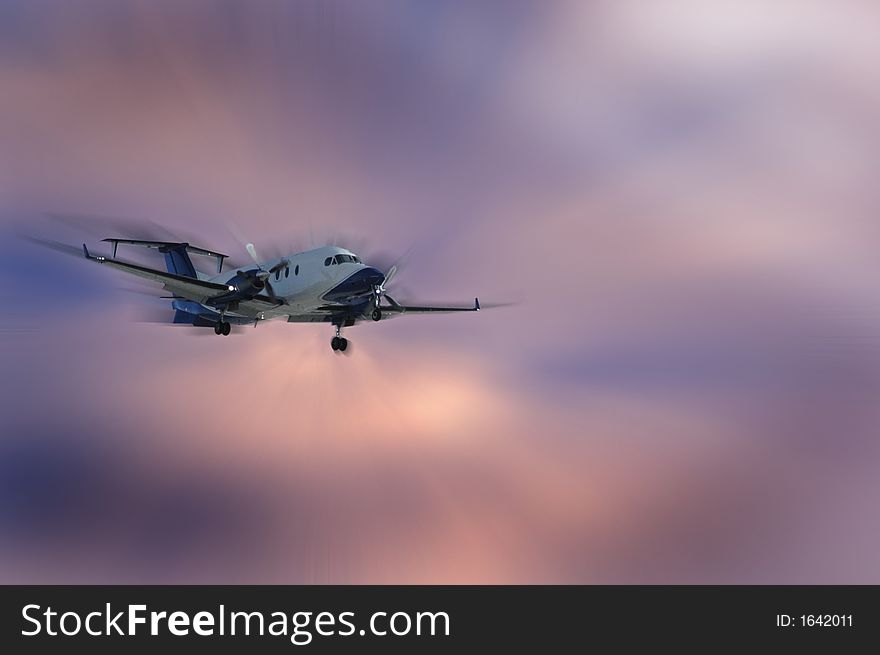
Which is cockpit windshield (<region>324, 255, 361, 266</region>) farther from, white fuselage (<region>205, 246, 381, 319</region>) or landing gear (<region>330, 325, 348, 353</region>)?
landing gear (<region>330, 325, 348, 353</region>)

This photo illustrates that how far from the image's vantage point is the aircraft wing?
63.1 metres

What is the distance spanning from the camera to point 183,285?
66875 millimetres

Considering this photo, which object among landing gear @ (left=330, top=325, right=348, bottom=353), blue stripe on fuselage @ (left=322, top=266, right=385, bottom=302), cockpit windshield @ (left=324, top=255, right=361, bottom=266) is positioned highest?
cockpit windshield @ (left=324, top=255, right=361, bottom=266)

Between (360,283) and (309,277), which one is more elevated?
(309,277)

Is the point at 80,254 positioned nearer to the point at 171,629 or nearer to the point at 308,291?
the point at 308,291

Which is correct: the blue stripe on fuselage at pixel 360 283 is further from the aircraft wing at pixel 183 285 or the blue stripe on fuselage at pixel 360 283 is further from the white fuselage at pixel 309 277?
the aircraft wing at pixel 183 285

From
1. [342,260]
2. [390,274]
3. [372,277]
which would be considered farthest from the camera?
[342,260]

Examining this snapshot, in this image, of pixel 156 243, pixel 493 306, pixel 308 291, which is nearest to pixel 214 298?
pixel 308 291

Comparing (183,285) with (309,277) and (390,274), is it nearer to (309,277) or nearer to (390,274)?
(309,277)

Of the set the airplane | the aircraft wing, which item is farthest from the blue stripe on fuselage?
the aircraft wing

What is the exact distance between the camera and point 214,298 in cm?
6781

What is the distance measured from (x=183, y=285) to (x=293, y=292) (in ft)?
25.5

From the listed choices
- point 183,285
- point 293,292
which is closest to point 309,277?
point 293,292

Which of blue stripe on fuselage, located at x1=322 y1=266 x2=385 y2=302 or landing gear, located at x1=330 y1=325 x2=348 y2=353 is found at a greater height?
blue stripe on fuselage, located at x1=322 y1=266 x2=385 y2=302
